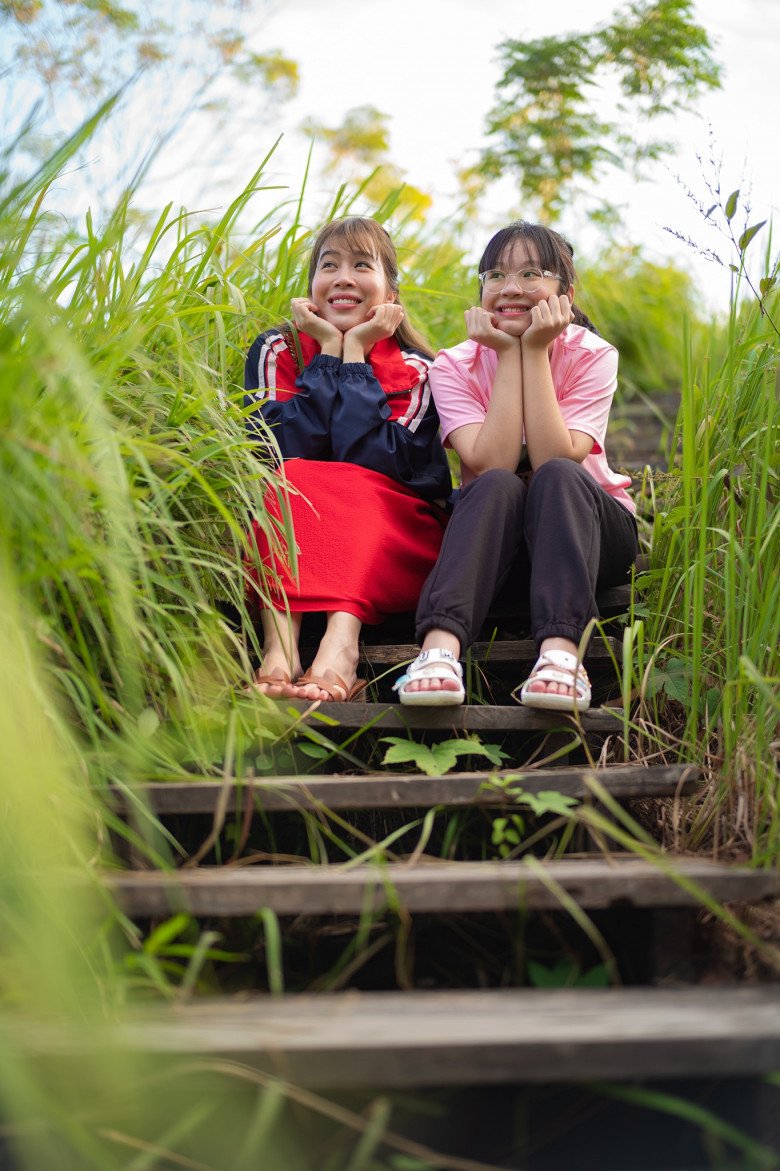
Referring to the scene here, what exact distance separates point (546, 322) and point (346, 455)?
1.60 ft

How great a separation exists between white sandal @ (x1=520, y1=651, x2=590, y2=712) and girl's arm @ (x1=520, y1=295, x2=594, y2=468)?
49cm

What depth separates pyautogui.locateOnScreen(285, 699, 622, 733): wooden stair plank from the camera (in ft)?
5.13

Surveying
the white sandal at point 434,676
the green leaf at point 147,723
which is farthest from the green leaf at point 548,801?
the green leaf at point 147,723

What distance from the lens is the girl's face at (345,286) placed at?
7.05ft

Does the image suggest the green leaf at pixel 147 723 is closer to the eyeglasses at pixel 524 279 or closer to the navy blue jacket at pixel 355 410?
the navy blue jacket at pixel 355 410

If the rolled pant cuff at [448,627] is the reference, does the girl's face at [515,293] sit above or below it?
above

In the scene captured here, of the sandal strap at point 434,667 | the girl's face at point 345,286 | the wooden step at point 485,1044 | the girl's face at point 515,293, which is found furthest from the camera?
the girl's face at point 345,286

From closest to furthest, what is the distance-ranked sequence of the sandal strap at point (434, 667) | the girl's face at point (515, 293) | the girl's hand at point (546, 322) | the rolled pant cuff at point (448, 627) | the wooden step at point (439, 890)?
the wooden step at point (439, 890), the sandal strap at point (434, 667), the rolled pant cuff at point (448, 627), the girl's hand at point (546, 322), the girl's face at point (515, 293)

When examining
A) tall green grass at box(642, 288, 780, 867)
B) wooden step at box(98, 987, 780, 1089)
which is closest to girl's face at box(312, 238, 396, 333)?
tall green grass at box(642, 288, 780, 867)

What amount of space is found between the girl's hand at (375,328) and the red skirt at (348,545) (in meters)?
0.32

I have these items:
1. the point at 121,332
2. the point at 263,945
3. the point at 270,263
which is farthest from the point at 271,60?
the point at 263,945

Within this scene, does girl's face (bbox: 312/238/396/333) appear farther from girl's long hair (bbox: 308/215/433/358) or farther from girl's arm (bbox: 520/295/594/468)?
girl's arm (bbox: 520/295/594/468)

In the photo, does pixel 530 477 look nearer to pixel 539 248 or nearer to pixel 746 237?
pixel 539 248

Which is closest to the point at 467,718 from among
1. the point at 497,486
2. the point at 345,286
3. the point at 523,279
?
the point at 497,486
